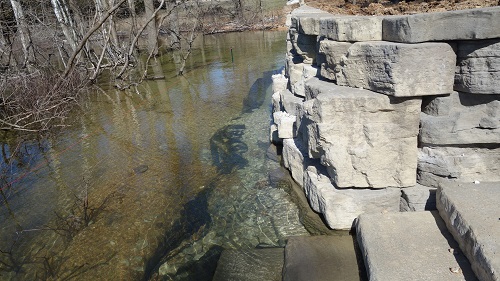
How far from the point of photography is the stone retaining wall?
8.45 ft

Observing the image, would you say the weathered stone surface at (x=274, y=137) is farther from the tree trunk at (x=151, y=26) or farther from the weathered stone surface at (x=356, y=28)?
the tree trunk at (x=151, y=26)

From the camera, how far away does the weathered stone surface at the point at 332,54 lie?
325 cm

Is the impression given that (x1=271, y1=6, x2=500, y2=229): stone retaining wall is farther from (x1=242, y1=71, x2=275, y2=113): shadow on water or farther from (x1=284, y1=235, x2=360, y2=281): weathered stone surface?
(x1=242, y1=71, x2=275, y2=113): shadow on water

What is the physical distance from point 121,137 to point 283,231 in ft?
11.4

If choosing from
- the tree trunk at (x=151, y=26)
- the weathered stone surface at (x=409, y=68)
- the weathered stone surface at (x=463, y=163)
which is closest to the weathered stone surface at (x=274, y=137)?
the weathered stone surface at (x=409, y=68)

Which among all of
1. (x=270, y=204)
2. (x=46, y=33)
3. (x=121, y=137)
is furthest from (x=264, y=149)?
(x=46, y=33)

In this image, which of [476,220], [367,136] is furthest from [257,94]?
[476,220]

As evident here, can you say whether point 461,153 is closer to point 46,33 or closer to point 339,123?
point 339,123

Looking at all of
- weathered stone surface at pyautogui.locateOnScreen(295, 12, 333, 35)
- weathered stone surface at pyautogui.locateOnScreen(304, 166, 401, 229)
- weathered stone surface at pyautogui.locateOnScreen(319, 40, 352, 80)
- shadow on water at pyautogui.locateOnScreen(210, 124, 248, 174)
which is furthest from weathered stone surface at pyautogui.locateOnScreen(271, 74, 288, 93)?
weathered stone surface at pyautogui.locateOnScreen(304, 166, 401, 229)

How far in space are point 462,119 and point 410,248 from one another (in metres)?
1.13

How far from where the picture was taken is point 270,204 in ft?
11.9

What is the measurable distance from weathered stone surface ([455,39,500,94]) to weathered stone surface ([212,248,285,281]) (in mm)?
1920

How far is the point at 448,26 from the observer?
99.0 inches

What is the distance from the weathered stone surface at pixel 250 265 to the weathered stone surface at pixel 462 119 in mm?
1577
